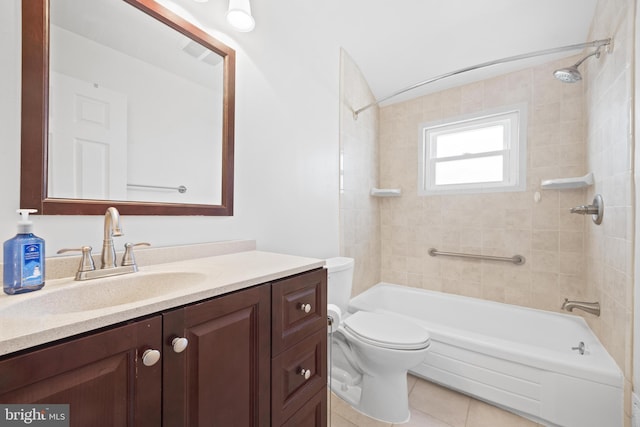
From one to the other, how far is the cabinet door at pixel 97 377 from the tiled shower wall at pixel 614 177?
185 centimetres

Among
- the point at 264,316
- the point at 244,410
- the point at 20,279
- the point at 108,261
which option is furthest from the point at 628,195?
the point at 20,279

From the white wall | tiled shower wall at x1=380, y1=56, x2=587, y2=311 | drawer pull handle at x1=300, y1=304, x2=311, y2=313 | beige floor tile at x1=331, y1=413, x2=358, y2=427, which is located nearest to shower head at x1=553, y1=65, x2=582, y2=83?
tiled shower wall at x1=380, y1=56, x2=587, y2=311

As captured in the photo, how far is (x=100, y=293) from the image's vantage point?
0.74 meters

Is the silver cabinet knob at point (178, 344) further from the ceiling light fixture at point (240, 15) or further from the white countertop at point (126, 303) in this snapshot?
the ceiling light fixture at point (240, 15)

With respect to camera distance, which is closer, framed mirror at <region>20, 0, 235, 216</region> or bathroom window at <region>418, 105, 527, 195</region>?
framed mirror at <region>20, 0, 235, 216</region>

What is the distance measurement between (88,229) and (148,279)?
27 centimetres

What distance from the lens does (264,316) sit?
2.51ft

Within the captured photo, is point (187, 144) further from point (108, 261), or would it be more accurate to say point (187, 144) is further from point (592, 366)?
point (592, 366)

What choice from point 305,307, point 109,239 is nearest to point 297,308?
point 305,307

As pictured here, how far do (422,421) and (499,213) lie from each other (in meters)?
1.66

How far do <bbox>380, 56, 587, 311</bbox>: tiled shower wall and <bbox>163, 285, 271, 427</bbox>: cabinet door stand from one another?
2081 mm

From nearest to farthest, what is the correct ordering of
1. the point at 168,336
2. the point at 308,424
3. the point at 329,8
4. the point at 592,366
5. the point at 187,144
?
the point at 168,336, the point at 308,424, the point at 187,144, the point at 592,366, the point at 329,8

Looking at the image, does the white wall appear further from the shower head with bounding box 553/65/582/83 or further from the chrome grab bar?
the shower head with bounding box 553/65/582/83

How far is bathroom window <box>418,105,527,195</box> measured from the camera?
2084 mm
